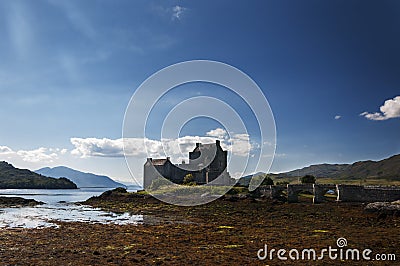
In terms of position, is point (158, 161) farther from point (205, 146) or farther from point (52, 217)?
point (52, 217)

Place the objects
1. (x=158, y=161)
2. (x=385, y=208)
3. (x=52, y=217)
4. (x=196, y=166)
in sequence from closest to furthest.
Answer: (x=385, y=208) → (x=52, y=217) → (x=196, y=166) → (x=158, y=161)

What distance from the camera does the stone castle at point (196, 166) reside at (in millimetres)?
79019

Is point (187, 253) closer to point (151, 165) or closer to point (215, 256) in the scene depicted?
point (215, 256)

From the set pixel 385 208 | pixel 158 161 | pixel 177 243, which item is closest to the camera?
pixel 177 243

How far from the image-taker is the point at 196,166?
270ft

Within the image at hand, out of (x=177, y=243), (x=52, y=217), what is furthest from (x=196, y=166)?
(x=177, y=243)

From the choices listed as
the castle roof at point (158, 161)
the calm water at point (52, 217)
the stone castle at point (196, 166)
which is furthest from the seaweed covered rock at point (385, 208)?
the castle roof at point (158, 161)

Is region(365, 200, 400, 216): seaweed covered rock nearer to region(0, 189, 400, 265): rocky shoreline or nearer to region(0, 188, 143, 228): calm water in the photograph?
region(0, 189, 400, 265): rocky shoreline

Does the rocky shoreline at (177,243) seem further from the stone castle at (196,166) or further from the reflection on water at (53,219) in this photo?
the stone castle at (196,166)

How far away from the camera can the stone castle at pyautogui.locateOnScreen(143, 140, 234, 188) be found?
79019mm

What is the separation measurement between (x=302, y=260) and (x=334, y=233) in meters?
8.62

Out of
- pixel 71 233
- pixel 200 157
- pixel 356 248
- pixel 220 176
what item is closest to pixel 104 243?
pixel 71 233

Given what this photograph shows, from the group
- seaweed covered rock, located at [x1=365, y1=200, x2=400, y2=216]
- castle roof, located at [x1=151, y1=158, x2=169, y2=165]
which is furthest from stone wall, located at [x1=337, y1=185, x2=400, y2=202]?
castle roof, located at [x1=151, y1=158, x2=169, y2=165]

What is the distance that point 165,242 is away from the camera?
17.9 meters
